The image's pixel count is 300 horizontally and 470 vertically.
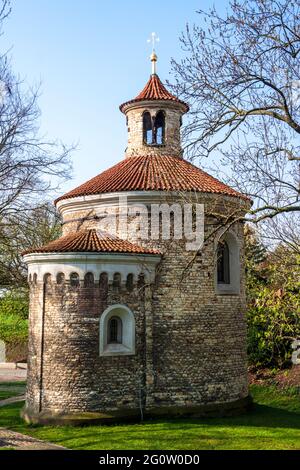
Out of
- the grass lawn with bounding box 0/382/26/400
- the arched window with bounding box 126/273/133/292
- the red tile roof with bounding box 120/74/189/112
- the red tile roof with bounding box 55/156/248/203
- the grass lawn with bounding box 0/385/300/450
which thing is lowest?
the grass lawn with bounding box 0/382/26/400

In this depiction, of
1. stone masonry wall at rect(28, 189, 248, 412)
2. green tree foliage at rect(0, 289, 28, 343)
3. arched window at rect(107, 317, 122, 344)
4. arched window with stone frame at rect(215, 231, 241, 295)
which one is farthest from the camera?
green tree foliage at rect(0, 289, 28, 343)

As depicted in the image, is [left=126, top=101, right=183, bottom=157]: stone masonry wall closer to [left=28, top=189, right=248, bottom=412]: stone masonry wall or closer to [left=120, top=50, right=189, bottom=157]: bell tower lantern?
[left=120, top=50, right=189, bottom=157]: bell tower lantern

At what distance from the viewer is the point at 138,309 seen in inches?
604

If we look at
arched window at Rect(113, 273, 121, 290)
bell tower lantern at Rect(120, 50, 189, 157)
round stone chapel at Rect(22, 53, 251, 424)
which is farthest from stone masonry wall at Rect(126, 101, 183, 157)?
arched window at Rect(113, 273, 121, 290)

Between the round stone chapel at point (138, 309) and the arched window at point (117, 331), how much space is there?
31 mm

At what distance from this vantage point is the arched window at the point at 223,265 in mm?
17312

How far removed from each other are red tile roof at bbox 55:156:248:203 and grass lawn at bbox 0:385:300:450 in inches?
274

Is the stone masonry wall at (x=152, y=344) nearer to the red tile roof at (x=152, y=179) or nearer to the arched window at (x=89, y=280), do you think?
the arched window at (x=89, y=280)

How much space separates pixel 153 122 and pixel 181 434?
11.7 metres

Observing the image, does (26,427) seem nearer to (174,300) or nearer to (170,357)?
(170,357)

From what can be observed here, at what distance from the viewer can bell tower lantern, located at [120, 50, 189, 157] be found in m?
19.8

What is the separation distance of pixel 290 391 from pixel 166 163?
11182mm

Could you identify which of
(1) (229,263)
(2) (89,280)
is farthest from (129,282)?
(1) (229,263)

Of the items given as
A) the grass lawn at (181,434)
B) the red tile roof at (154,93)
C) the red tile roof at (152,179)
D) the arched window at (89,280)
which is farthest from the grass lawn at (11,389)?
the red tile roof at (154,93)
